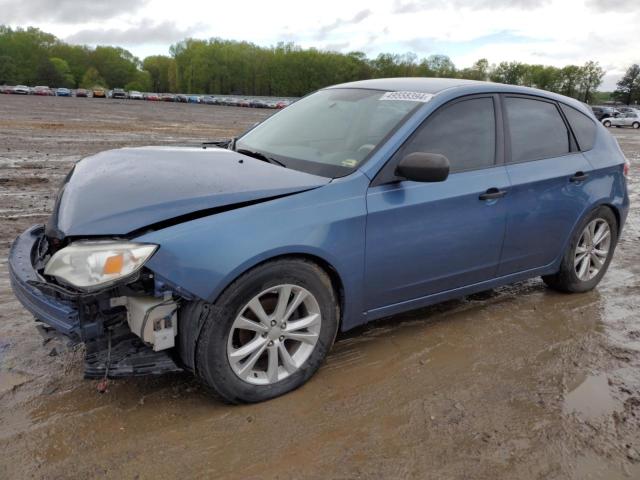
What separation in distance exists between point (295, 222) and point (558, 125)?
274 centimetres

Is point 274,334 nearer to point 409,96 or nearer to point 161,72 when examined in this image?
point 409,96

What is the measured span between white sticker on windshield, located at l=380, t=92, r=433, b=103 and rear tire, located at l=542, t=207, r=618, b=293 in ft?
6.02

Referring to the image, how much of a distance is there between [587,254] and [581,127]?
1.09 m

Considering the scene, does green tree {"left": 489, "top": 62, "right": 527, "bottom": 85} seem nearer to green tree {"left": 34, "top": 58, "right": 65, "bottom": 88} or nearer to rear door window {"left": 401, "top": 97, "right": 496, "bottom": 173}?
green tree {"left": 34, "top": 58, "right": 65, "bottom": 88}

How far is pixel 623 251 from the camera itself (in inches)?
249

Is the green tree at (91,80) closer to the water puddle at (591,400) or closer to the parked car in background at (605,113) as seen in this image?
the parked car in background at (605,113)

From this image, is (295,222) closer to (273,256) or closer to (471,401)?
(273,256)

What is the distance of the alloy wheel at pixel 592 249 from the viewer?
4715 millimetres

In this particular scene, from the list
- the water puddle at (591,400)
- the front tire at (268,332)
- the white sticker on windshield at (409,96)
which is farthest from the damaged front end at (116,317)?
the water puddle at (591,400)

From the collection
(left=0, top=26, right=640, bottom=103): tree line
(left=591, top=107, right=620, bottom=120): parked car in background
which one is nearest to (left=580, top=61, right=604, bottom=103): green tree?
(left=0, top=26, right=640, bottom=103): tree line

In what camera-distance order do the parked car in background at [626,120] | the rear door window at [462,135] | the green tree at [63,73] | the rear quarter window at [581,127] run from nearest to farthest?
the rear door window at [462,135], the rear quarter window at [581,127], the parked car in background at [626,120], the green tree at [63,73]

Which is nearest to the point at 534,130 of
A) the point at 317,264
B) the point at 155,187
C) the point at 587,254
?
the point at 587,254

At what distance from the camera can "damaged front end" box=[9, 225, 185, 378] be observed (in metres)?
2.62

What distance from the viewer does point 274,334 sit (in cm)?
301
